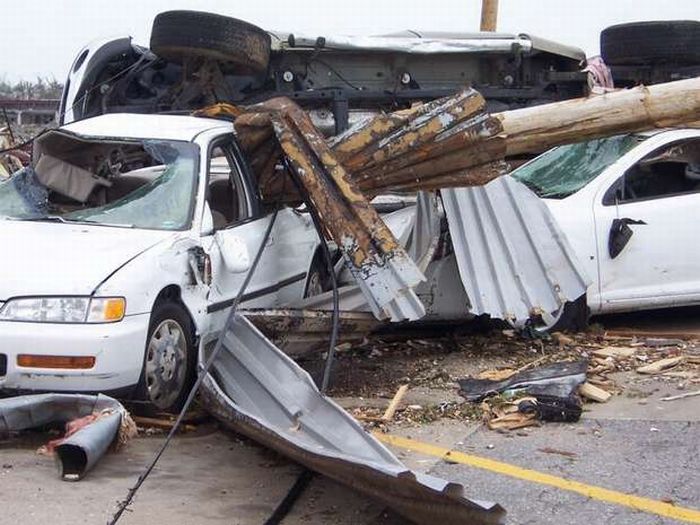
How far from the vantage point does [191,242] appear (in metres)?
6.06

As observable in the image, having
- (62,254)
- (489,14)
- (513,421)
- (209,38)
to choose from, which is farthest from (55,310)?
(489,14)

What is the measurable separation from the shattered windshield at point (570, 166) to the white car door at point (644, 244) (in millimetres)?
191

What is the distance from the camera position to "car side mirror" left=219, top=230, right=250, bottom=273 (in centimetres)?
618

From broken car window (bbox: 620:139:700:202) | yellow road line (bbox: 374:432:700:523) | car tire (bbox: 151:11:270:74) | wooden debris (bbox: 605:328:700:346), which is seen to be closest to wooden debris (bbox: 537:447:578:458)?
yellow road line (bbox: 374:432:700:523)

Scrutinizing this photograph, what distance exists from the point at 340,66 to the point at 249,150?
3128 mm

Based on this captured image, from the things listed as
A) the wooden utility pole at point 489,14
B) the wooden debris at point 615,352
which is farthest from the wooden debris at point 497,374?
the wooden utility pole at point 489,14

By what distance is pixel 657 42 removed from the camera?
420 inches

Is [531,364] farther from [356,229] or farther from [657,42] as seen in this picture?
[657,42]

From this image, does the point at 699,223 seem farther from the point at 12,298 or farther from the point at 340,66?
the point at 12,298

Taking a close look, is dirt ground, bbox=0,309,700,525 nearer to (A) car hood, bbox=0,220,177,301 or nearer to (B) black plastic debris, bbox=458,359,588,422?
(B) black plastic debris, bbox=458,359,588,422

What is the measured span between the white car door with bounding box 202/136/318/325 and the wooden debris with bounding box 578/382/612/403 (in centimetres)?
192

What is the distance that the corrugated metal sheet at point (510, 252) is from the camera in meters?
7.48

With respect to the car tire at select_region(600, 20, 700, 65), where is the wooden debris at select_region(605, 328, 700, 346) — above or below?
below

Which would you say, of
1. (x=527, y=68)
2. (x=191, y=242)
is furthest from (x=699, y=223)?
(x=191, y=242)
